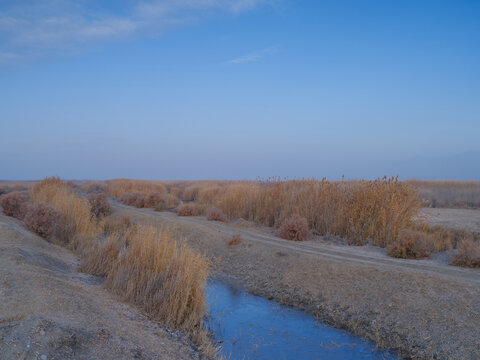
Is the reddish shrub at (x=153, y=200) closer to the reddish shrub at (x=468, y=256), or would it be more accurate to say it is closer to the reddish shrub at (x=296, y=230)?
the reddish shrub at (x=296, y=230)

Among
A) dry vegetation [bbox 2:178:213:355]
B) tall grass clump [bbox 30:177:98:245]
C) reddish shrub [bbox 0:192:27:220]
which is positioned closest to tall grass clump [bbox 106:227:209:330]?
dry vegetation [bbox 2:178:213:355]

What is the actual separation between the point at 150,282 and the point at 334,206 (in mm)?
9500

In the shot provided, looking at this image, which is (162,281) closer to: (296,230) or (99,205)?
(296,230)

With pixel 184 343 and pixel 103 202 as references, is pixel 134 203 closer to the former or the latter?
pixel 103 202

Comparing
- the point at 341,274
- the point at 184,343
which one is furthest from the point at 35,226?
the point at 341,274

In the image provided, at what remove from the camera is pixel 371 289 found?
314 inches

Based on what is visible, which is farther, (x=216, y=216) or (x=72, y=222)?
(x=216, y=216)

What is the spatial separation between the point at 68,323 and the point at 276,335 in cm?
377

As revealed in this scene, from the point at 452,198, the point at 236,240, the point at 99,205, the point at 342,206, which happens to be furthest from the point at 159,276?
the point at 452,198

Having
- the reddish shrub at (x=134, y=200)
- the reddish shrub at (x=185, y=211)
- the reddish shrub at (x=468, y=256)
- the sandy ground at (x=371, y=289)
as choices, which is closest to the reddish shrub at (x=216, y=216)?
the reddish shrub at (x=185, y=211)

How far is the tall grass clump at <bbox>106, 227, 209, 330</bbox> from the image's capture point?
617cm

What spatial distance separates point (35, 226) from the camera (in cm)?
1057

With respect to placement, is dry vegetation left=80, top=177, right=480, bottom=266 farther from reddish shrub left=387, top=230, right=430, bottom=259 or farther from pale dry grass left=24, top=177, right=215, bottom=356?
pale dry grass left=24, top=177, right=215, bottom=356

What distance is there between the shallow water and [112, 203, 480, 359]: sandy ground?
0.34 meters
